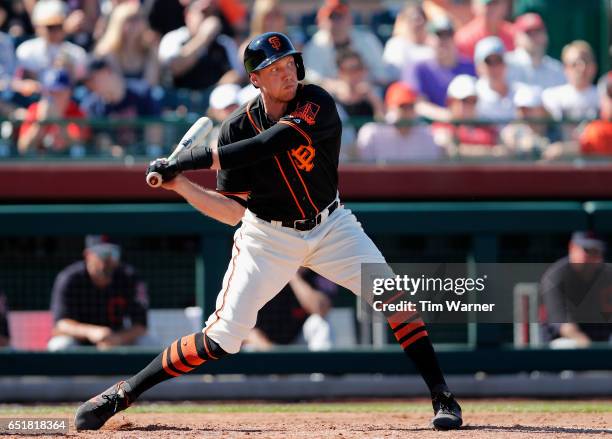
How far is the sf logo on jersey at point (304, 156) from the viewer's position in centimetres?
506

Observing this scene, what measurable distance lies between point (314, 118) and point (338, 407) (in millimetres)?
2741

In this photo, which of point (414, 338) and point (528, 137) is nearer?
point (414, 338)

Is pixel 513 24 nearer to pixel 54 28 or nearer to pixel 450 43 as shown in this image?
pixel 450 43

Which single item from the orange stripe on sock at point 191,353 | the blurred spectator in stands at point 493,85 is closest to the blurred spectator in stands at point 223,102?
the blurred spectator in stands at point 493,85

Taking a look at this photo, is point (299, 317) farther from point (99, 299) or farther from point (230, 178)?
point (230, 178)

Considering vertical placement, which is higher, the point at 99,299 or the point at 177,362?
the point at 99,299

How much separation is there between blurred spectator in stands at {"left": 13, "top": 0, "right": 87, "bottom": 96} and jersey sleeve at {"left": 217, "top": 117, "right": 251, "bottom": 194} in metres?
4.12

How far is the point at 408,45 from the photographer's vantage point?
9867 millimetres

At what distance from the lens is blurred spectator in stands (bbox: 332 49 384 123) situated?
9023mm

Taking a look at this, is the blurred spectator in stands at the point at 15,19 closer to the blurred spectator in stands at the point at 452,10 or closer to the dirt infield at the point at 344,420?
the blurred spectator in stands at the point at 452,10

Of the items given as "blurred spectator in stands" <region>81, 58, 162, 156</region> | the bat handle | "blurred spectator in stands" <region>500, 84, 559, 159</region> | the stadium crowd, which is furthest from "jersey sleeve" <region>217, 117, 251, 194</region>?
"blurred spectator in stands" <region>500, 84, 559, 159</region>

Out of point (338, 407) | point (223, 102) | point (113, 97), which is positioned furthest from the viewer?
point (113, 97)

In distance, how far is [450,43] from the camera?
956 centimetres

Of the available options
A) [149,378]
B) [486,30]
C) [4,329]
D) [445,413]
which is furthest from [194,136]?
[486,30]
